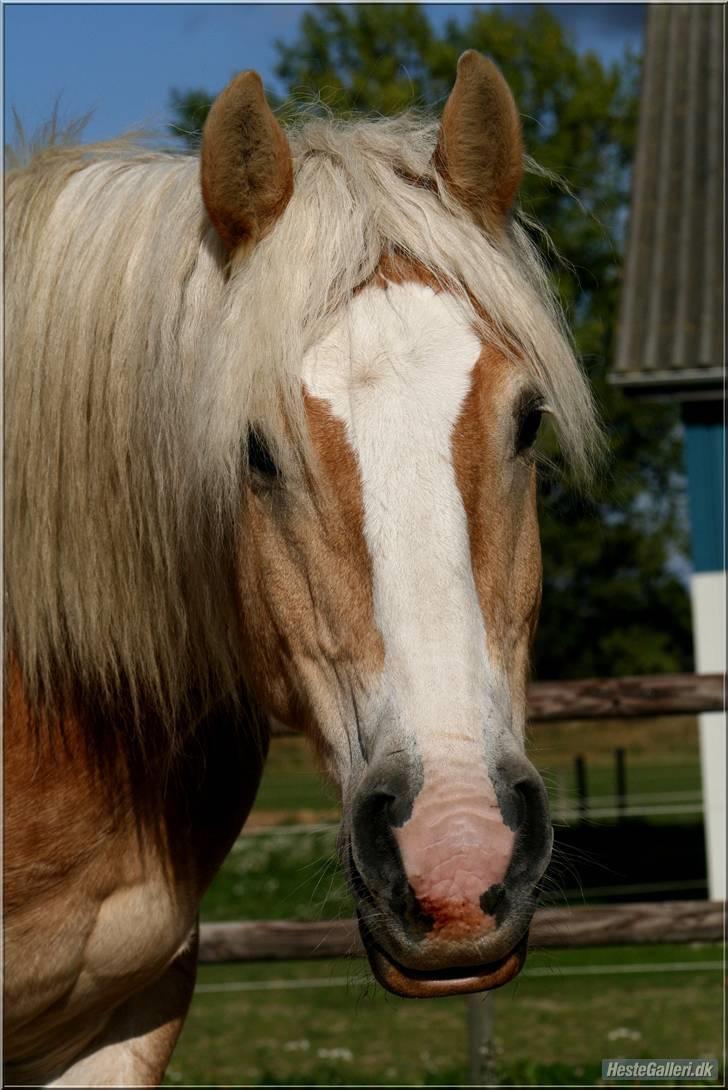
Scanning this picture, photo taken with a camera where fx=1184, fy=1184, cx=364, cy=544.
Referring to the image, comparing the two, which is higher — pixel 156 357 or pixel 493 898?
pixel 156 357

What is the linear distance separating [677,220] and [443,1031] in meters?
8.31

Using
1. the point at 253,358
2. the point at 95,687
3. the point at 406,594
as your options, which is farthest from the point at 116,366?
the point at 406,594

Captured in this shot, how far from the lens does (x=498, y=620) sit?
215cm

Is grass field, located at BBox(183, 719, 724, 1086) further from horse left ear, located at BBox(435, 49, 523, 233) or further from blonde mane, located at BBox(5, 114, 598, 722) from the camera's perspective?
horse left ear, located at BBox(435, 49, 523, 233)

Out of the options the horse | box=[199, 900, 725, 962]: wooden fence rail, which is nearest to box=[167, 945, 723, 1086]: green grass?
box=[199, 900, 725, 962]: wooden fence rail

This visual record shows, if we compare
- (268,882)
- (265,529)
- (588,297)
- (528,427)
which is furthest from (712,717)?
(588,297)

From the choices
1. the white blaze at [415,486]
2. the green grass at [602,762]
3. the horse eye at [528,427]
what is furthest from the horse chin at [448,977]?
the green grass at [602,762]

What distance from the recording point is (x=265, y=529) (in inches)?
90.0

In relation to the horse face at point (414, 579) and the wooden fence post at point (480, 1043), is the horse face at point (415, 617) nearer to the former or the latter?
the horse face at point (414, 579)

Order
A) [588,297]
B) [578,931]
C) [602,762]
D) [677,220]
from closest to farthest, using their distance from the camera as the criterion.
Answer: [578,931], [677,220], [602,762], [588,297]

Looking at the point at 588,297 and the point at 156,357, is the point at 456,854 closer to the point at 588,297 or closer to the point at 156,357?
the point at 156,357

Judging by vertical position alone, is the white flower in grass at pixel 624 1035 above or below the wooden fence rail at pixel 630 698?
below

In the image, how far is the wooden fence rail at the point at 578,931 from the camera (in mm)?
5203

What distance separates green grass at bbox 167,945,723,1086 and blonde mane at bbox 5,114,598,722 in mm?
2535
